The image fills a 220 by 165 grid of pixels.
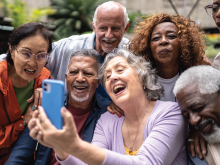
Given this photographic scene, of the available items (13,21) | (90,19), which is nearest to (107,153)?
(13,21)

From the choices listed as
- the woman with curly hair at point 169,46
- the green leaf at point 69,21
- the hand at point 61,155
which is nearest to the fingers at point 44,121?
the hand at point 61,155

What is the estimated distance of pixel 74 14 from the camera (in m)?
16.2

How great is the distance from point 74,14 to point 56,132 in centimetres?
1604

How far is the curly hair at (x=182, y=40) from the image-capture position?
272 centimetres

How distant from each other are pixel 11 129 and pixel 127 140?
4.13 ft

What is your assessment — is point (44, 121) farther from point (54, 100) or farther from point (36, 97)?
point (36, 97)

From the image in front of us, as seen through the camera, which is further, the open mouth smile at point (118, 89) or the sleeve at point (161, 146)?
the open mouth smile at point (118, 89)

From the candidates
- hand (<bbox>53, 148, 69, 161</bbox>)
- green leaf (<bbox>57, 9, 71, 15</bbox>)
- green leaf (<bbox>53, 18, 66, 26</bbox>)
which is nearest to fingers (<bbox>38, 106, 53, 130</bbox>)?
hand (<bbox>53, 148, 69, 161</bbox>)

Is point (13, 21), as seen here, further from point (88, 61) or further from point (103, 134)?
point (103, 134)

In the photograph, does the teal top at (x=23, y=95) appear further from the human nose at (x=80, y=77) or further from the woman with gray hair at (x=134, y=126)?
the woman with gray hair at (x=134, y=126)

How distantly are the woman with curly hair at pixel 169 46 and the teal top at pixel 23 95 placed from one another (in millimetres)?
1443

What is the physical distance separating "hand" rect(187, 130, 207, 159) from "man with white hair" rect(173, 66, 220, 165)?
4 centimetres

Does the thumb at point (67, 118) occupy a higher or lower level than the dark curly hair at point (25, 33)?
lower

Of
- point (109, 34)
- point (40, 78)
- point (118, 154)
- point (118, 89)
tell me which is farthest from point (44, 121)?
point (109, 34)
